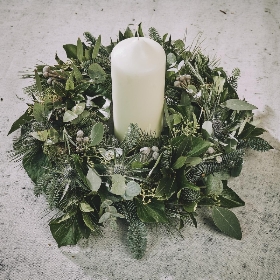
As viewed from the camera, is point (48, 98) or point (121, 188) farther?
point (48, 98)

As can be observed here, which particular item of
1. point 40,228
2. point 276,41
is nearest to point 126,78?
point 40,228

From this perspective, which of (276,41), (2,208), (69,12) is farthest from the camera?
(69,12)

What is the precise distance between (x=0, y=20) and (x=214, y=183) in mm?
806

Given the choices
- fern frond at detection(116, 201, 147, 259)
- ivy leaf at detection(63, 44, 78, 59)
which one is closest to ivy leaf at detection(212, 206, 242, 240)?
fern frond at detection(116, 201, 147, 259)

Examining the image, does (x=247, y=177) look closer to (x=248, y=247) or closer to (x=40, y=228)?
(x=248, y=247)


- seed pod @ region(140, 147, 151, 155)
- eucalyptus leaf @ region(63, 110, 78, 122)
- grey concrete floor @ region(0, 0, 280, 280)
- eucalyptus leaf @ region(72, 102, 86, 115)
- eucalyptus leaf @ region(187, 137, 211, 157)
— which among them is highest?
eucalyptus leaf @ region(187, 137, 211, 157)

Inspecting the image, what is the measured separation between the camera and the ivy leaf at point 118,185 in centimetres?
56

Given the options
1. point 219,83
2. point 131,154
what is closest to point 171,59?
point 219,83

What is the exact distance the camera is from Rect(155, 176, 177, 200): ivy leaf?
56cm

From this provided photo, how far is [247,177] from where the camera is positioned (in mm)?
700

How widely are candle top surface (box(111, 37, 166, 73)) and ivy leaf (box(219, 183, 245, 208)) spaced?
0.70 ft

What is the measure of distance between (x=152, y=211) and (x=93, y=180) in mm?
90

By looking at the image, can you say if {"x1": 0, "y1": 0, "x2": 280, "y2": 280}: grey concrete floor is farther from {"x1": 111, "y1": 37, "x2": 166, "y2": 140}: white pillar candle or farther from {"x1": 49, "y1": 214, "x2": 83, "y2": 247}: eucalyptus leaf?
{"x1": 111, "y1": 37, "x2": 166, "y2": 140}: white pillar candle

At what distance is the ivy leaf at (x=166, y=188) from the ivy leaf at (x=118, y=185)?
5cm
